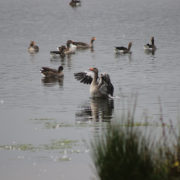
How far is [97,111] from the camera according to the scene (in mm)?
23906

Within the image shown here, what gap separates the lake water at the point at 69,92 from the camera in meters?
17.0

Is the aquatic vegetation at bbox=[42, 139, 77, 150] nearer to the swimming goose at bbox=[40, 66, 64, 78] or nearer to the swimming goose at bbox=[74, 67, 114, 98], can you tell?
the swimming goose at bbox=[74, 67, 114, 98]

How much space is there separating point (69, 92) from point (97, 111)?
5106mm

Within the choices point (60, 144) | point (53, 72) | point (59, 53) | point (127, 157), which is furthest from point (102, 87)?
point (59, 53)

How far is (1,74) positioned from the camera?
35.0 m

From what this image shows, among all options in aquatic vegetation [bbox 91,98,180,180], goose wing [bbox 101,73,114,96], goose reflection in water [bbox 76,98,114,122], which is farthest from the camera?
goose wing [bbox 101,73,114,96]

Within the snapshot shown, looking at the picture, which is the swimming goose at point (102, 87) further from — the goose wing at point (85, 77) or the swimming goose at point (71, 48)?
the swimming goose at point (71, 48)

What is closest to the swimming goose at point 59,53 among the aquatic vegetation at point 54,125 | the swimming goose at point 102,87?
the swimming goose at point 102,87

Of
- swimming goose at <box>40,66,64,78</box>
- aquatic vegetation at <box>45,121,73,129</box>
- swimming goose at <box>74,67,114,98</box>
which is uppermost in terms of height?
swimming goose at <box>40,66,64,78</box>

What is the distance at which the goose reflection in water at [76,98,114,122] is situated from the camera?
22.3 meters

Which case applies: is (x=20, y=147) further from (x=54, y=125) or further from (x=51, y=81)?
(x=51, y=81)

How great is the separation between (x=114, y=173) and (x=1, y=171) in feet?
16.1

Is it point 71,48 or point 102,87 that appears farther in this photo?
point 71,48

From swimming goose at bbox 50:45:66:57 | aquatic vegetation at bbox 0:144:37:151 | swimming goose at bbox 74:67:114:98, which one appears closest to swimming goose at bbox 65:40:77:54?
swimming goose at bbox 50:45:66:57
